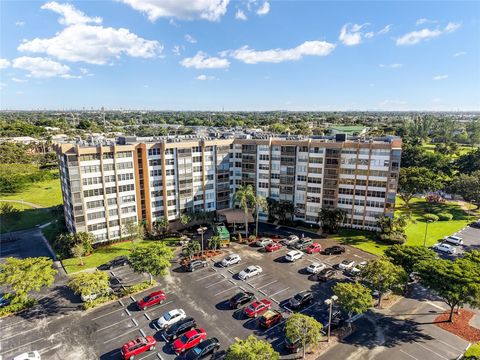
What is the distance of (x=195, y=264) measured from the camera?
65938 mm

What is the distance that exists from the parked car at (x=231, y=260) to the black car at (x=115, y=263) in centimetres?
2227

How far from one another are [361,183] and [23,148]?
18649 cm

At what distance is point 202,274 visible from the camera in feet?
210

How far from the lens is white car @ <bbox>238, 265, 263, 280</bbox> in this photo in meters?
62.1

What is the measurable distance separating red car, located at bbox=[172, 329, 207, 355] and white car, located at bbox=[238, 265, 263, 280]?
1823cm

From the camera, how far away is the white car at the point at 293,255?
69.6 meters

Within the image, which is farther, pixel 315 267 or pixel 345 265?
pixel 345 265

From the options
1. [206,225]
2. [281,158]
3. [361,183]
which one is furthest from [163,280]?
[361,183]

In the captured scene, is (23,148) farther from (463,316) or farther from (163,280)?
(463,316)

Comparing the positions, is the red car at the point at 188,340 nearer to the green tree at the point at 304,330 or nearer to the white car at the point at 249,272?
the green tree at the point at 304,330

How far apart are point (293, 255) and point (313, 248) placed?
23.7 ft

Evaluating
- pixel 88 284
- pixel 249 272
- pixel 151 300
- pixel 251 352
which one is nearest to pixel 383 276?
pixel 249 272

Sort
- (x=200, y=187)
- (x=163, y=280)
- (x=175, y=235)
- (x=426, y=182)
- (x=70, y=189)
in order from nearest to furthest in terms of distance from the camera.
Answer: (x=163, y=280) < (x=70, y=189) < (x=175, y=235) < (x=200, y=187) < (x=426, y=182)

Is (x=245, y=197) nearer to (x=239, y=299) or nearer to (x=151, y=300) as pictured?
(x=239, y=299)
